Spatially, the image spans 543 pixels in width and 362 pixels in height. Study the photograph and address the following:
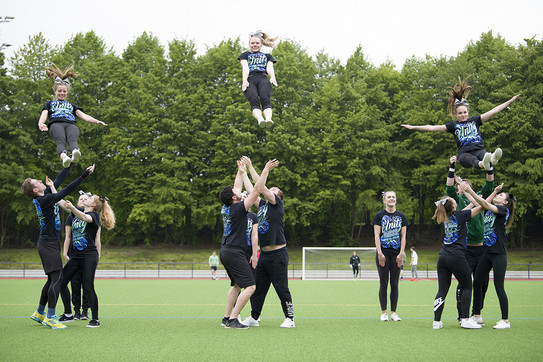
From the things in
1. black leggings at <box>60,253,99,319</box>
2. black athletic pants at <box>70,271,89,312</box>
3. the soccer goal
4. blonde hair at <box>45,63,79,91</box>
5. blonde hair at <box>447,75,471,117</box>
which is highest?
blonde hair at <box>45,63,79,91</box>

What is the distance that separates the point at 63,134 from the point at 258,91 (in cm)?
350

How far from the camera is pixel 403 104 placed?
44844 millimetres

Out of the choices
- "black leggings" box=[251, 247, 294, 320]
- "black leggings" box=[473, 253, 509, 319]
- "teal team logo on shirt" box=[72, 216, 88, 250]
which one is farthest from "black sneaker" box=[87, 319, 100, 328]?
"black leggings" box=[473, 253, 509, 319]

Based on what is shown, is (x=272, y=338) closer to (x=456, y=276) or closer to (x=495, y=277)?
(x=456, y=276)

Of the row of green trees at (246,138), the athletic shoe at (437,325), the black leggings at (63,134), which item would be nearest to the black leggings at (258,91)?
the black leggings at (63,134)

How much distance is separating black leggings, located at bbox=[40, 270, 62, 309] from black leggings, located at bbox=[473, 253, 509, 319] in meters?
7.16

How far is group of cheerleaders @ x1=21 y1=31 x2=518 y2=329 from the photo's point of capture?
28.0 feet

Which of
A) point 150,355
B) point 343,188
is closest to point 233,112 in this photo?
point 343,188

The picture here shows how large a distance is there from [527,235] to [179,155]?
102ft

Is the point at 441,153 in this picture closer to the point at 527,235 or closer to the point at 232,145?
the point at 527,235

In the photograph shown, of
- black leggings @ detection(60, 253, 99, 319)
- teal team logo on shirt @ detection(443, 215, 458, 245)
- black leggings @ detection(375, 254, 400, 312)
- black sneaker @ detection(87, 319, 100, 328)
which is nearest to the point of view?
teal team logo on shirt @ detection(443, 215, 458, 245)

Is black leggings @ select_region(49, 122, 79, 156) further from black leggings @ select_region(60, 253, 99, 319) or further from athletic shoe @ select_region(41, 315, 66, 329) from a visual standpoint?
athletic shoe @ select_region(41, 315, 66, 329)

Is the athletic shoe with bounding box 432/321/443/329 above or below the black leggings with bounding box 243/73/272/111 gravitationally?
below

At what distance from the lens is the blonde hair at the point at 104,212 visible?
9.25 m
